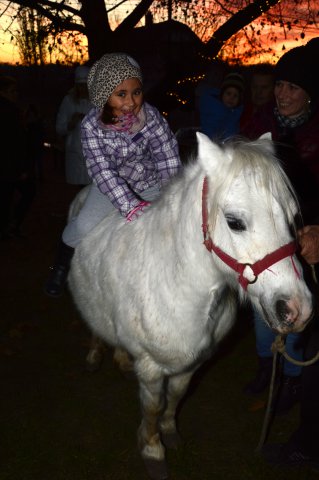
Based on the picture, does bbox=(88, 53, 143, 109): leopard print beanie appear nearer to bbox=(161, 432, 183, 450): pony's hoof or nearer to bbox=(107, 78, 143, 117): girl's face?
bbox=(107, 78, 143, 117): girl's face

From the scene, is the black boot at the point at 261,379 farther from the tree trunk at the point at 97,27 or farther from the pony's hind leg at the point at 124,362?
the tree trunk at the point at 97,27

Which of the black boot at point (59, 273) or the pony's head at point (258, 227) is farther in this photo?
the black boot at point (59, 273)

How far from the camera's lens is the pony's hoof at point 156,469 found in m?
3.21

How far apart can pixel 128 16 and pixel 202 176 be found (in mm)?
8906

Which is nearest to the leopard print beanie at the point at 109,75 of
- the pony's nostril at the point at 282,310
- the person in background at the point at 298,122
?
the person in background at the point at 298,122

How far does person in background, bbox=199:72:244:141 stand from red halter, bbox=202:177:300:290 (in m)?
2.46

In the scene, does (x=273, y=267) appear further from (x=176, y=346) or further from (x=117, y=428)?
(x=117, y=428)

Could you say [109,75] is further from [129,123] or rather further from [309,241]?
[309,241]

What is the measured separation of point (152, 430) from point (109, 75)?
2.39 metres

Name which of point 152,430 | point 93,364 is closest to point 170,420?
point 152,430

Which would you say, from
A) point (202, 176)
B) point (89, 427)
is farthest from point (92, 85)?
point (89, 427)

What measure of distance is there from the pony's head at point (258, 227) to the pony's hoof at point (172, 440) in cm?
170

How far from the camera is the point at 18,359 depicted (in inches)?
181

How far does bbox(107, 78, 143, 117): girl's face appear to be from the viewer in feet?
10.9
